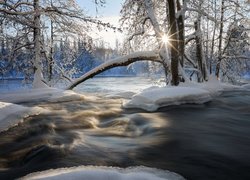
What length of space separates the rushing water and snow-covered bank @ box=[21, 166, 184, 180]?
49cm

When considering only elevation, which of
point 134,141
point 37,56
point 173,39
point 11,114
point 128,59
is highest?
point 173,39

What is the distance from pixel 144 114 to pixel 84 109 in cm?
205

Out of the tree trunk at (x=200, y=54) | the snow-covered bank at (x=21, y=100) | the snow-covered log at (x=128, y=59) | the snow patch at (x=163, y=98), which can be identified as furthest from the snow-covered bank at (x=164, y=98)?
the tree trunk at (x=200, y=54)

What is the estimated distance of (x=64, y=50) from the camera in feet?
60.3

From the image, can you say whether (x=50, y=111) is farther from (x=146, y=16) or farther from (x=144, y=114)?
(x=146, y=16)

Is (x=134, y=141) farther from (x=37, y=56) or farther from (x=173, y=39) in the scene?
(x=37, y=56)

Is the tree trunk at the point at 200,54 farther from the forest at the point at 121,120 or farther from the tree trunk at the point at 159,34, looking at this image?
the tree trunk at the point at 159,34

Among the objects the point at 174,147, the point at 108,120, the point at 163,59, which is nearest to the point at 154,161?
the point at 174,147

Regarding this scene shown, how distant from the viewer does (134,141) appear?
5.96 metres

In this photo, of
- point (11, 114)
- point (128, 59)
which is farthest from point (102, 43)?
point (11, 114)

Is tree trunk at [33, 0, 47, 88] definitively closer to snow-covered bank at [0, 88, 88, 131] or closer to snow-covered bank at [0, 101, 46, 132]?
snow-covered bank at [0, 88, 88, 131]

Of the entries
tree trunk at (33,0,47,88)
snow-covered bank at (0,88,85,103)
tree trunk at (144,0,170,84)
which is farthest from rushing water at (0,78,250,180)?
tree trunk at (33,0,47,88)

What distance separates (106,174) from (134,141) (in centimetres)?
229

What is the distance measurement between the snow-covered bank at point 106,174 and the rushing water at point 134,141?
49 centimetres
